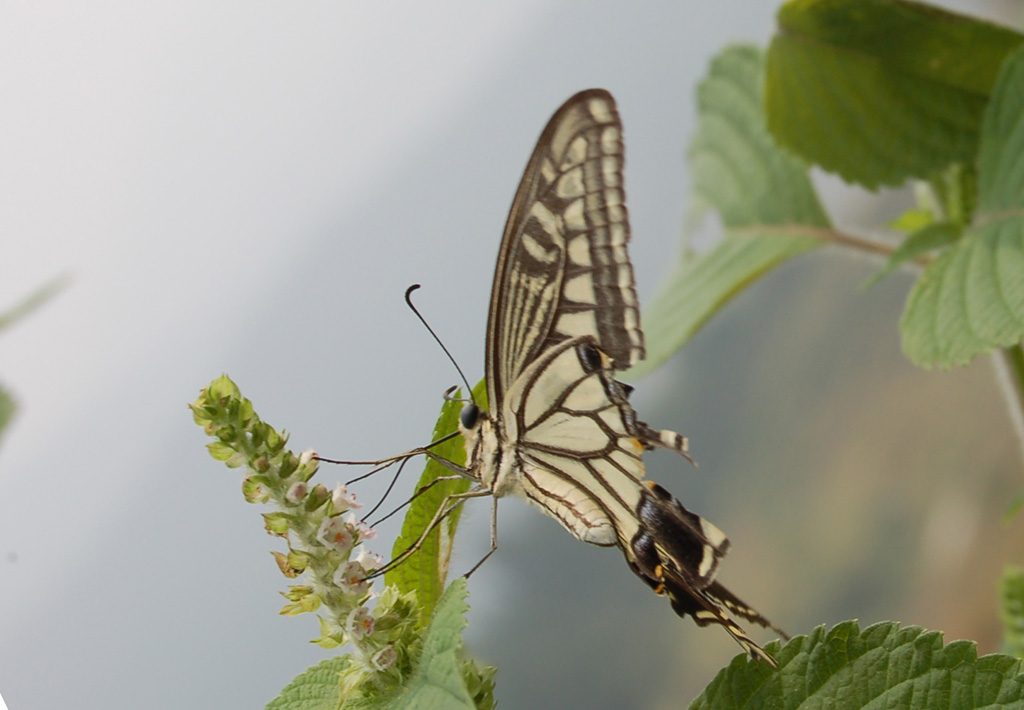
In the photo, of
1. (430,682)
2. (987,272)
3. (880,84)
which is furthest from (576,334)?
(880,84)

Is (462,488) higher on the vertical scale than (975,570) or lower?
higher

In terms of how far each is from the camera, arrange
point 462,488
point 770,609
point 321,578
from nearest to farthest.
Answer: point 321,578
point 462,488
point 770,609

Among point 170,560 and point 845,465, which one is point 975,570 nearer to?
point 845,465

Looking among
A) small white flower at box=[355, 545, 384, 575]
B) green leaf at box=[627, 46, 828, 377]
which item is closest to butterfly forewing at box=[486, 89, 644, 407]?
small white flower at box=[355, 545, 384, 575]

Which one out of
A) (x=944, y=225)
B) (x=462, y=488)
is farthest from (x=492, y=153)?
(x=462, y=488)

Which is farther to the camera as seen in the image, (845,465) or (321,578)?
(845,465)

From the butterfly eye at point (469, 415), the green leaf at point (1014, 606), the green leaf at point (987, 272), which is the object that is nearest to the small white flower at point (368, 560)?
the butterfly eye at point (469, 415)

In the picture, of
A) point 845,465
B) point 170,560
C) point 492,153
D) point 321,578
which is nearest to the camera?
point 321,578
